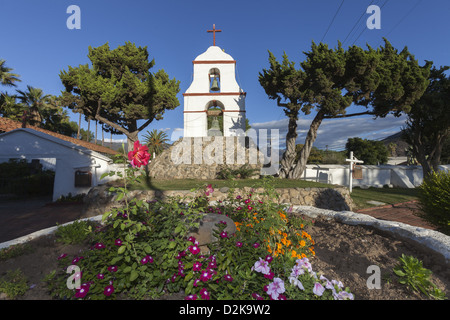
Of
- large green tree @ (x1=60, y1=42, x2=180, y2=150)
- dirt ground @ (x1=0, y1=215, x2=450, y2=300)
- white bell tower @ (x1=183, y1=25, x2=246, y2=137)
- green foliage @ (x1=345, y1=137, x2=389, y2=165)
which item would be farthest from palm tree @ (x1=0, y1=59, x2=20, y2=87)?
green foliage @ (x1=345, y1=137, x2=389, y2=165)

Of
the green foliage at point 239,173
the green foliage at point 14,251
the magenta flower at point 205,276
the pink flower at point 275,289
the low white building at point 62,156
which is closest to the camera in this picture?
the pink flower at point 275,289

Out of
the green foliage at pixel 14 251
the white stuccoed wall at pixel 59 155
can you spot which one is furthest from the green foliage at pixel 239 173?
the green foliage at pixel 14 251

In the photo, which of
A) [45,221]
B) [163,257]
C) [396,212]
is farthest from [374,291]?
[45,221]

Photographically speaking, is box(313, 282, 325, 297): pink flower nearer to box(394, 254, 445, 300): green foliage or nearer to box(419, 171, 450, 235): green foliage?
box(394, 254, 445, 300): green foliage

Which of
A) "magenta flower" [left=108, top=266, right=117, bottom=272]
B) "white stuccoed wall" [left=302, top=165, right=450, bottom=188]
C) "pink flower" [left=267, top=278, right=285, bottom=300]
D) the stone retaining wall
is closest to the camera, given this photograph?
"pink flower" [left=267, top=278, right=285, bottom=300]

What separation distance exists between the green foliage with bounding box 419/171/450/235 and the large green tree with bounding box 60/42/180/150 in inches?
605

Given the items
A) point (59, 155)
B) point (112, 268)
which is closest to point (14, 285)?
point (112, 268)

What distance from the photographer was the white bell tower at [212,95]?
13.2 metres

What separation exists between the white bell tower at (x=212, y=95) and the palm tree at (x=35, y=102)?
19.7m

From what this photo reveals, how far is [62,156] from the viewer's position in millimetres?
11312

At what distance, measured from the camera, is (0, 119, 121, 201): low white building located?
10.6 meters

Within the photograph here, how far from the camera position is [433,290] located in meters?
2.07

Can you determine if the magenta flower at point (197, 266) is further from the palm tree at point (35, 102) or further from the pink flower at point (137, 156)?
the palm tree at point (35, 102)
